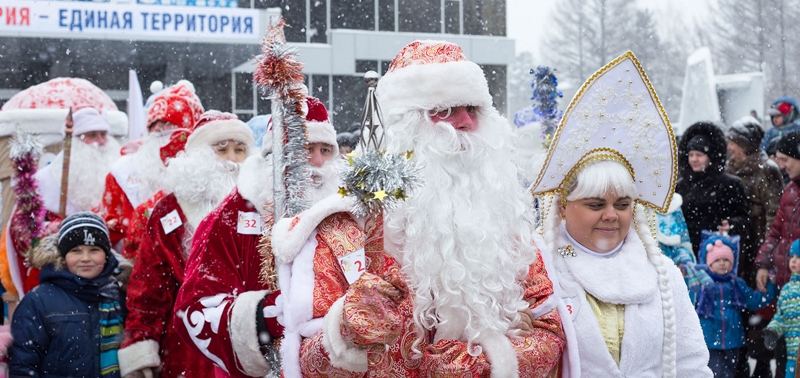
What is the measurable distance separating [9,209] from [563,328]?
20.4 feet

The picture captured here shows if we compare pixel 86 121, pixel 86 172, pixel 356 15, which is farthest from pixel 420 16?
pixel 86 172

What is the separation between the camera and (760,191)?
8258mm

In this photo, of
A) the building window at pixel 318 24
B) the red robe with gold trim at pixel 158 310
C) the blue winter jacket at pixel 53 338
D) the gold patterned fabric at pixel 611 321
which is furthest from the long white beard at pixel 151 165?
the building window at pixel 318 24

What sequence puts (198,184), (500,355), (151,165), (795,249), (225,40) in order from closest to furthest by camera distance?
(500,355) < (198,184) < (795,249) < (151,165) < (225,40)

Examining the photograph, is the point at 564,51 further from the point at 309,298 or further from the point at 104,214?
the point at 309,298

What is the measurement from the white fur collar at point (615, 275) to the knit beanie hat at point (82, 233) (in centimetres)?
315

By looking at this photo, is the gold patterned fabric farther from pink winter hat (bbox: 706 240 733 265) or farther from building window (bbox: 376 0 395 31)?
building window (bbox: 376 0 395 31)

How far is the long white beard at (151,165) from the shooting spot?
6.89 meters

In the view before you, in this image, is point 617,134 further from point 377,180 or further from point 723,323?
point 723,323

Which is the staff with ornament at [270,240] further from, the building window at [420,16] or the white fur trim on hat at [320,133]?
the building window at [420,16]

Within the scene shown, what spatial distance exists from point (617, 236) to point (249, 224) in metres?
1.60

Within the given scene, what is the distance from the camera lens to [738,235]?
300 inches

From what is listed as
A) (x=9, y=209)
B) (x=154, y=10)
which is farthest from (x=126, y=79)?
(x=9, y=209)

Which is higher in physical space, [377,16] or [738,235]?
[377,16]
